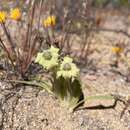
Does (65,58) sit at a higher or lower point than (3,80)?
higher

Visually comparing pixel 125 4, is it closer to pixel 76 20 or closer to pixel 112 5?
pixel 112 5

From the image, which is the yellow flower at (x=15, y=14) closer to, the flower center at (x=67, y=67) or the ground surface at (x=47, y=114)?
the ground surface at (x=47, y=114)

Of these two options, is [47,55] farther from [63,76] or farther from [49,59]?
[63,76]

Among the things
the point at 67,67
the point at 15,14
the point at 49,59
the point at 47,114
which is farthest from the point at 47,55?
the point at 15,14

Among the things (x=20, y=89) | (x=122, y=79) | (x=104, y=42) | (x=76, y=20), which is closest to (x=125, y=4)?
(x=104, y=42)

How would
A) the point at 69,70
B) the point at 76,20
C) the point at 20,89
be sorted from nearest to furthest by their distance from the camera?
the point at 69,70 < the point at 20,89 < the point at 76,20

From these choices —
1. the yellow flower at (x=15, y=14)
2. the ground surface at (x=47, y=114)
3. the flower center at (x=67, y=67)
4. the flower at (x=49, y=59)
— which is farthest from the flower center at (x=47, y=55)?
the yellow flower at (x=15, y=14)

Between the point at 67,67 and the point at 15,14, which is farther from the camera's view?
the point at 15,14

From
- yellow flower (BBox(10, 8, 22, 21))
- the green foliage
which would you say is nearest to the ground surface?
the green foliage

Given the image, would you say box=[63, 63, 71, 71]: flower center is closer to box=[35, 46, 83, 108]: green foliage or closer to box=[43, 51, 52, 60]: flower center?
box=[35, 46, 83, 108]: green foliage
